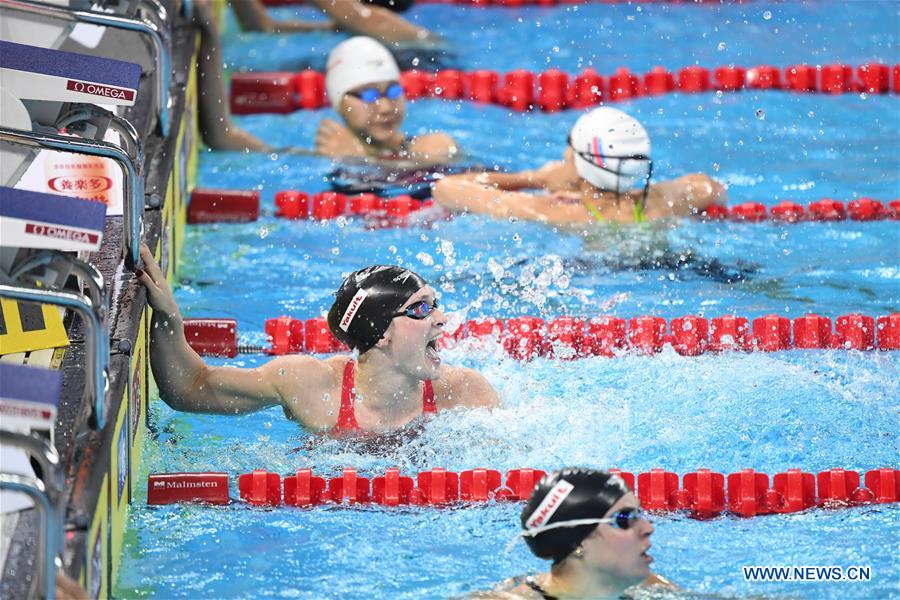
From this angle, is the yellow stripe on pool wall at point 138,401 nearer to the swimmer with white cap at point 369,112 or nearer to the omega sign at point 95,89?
the omega sign at point 95,89

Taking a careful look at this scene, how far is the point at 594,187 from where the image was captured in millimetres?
5711

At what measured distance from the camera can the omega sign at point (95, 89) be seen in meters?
3.71

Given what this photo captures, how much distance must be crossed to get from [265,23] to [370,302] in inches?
203

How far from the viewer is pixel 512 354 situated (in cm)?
480

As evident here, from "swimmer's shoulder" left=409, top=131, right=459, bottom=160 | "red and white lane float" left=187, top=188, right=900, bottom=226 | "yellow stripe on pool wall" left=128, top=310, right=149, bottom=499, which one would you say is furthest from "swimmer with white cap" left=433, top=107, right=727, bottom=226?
"yellow stripe on pool wall" left=128, top=310, right=149, bottom=499

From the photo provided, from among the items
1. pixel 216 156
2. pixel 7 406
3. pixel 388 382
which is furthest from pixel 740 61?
pixel 7 406

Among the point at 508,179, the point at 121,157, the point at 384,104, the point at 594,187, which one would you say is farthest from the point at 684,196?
the point at 121,157

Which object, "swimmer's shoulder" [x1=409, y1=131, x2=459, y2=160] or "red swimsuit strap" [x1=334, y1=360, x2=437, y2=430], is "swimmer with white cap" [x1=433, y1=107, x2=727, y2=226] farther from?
"red swimsuit strap" [x1=334, y1=360, x2=437, y2=430]

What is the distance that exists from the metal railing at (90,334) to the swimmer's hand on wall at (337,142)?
350 centimetres

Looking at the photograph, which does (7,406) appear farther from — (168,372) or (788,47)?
(788,47)

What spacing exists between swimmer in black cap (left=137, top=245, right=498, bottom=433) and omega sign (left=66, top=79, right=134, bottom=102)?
41 centimetres

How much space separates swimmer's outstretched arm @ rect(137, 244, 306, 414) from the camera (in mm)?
3789

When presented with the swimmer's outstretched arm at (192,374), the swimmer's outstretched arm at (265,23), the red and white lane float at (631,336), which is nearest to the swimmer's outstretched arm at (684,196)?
the red and white lane float at (631,336)

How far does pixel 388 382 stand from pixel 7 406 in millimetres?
1537
